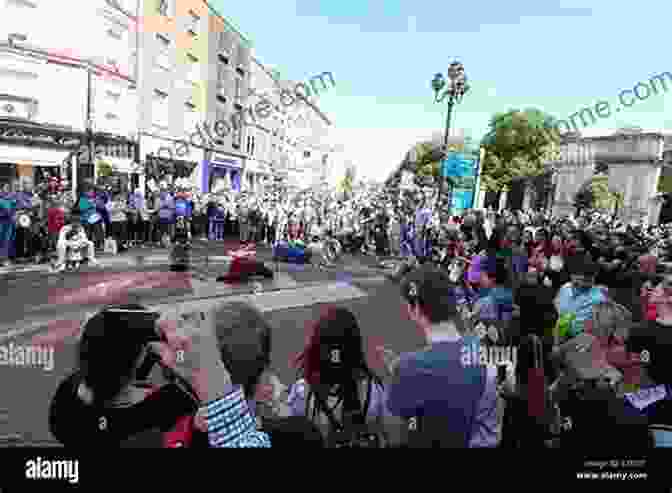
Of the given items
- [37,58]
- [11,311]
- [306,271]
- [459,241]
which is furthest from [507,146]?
[11,311]

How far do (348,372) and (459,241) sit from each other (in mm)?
1653

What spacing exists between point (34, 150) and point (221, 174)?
1391mm

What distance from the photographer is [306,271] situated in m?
2.29

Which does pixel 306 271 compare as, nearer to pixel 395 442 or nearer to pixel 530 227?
pixel 395 442

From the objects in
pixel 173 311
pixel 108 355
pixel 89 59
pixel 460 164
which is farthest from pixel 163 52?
pixel 460 164

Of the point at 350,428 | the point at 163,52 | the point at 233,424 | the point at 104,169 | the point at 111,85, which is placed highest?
the point at 163,52

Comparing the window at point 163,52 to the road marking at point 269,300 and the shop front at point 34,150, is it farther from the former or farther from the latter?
the road marking at point 269,300

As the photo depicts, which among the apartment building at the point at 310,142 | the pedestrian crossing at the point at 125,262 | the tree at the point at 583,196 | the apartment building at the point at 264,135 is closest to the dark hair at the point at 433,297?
the pedestrian crossing at the point at 125,262

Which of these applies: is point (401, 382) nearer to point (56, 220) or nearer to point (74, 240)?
point (74, 240)

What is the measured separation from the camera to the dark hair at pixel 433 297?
1.75m

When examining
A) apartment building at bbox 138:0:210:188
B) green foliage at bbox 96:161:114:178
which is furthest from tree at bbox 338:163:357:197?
green foliage at bbox 96:161:114:178

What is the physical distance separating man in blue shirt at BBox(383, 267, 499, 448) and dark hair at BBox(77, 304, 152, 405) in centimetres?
99

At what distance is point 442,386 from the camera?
1643 mm

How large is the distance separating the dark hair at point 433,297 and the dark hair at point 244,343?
2.06 ft
